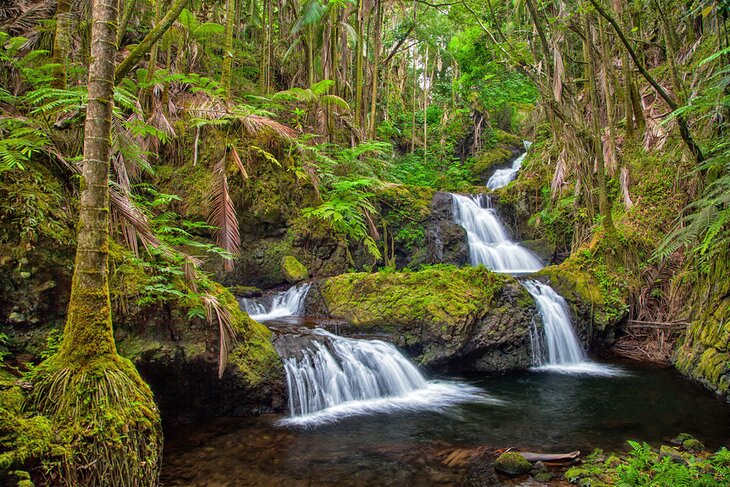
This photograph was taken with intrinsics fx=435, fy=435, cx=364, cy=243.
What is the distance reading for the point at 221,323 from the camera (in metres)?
5.65

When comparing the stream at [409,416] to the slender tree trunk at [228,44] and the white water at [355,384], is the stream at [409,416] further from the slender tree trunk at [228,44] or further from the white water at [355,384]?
the slender tree trunk at [228,44]

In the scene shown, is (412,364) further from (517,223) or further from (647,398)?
(517,223)

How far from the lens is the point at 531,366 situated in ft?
30.3

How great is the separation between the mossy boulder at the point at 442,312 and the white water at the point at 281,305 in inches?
11.3

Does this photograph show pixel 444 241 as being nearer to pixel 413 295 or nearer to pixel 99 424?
pixel 413 295

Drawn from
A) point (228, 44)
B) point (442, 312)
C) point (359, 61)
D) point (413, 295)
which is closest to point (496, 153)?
point (359, 61)

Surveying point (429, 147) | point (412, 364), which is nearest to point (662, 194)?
point (412, 364)

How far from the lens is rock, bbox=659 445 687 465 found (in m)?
4.68

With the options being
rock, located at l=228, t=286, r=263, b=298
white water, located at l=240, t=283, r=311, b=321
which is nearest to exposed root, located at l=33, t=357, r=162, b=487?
white water, located at l=240, t=283, r=311, b=321

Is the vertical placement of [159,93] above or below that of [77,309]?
above

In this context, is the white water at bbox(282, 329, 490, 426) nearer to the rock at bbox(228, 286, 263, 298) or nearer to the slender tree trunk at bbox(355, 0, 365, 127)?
the rock at bbox(228, 286, 263, 298)

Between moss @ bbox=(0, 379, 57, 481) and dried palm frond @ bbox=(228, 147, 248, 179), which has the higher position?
dried palm frond @ bbox=(228, 147, 248, 179)

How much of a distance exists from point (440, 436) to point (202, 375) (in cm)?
331

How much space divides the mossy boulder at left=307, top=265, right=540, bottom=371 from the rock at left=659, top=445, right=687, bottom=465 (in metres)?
3.88
